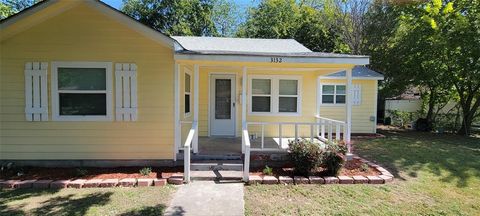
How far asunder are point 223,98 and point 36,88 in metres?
4.92

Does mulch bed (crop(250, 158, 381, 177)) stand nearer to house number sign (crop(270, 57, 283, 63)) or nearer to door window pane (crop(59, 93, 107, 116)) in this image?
house number sign (crop(270, 57, 283, 63))

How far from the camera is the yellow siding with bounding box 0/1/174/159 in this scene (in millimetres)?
6125

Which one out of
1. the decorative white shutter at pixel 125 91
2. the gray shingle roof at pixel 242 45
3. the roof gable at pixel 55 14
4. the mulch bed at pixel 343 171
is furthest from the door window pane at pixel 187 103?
Answer: the mulch bed at pixel 343 171

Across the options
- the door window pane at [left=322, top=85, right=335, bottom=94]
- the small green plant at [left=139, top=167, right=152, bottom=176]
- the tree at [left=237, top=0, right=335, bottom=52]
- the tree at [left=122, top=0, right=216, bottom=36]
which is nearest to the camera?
the small green plant at [left=139, top=167, right=152, bottom=176]

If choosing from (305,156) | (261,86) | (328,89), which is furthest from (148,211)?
(328,89)

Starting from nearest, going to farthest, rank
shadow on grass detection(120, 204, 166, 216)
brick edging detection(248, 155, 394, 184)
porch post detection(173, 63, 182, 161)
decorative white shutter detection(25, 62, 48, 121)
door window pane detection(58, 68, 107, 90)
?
1. shadow on grass detection(120, 204, 166, 216)
2. brick edging detection(248, 155, 394, 184)
3. decorative white shutter detection(25, 62, 48, 121)
4. door window pane detection(58, 68, 107, 90)
5. porch post detection(173, 63, 182, 161)

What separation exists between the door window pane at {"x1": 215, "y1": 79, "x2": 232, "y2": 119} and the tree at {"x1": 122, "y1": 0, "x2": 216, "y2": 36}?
1750cm

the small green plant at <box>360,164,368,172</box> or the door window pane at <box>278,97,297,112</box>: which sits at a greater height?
the door window pane at <box>278,97,297,112</box>

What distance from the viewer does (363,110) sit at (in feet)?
41.9

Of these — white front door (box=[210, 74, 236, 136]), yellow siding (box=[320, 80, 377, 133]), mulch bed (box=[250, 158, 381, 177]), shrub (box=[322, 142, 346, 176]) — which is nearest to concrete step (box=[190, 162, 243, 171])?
mulch bed (box=[250, 158, 381, 177])

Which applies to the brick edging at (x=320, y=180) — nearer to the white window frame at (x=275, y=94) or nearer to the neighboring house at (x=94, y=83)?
the neighboring house at (x=94, y=83)

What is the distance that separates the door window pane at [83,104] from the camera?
624cm

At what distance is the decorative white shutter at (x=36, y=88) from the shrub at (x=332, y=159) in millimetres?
6253

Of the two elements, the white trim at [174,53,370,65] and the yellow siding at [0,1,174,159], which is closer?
the white trim at [174,53,370,65]
